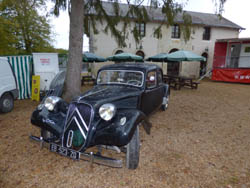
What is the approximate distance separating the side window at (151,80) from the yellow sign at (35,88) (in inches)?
210

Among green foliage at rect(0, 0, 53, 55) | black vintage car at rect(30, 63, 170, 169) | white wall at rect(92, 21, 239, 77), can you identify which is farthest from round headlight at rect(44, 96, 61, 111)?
white wall at rect(92, 21, 239, 77)

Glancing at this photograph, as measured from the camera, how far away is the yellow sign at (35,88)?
22.8ft

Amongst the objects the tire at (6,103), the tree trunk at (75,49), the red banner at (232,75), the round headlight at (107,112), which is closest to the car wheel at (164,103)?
the tree trunk at (75,49)

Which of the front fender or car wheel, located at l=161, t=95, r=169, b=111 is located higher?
the front fender

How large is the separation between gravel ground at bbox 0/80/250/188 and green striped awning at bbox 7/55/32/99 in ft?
9.30

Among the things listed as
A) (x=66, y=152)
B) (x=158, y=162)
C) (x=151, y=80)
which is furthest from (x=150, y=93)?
(x=66, y=152)

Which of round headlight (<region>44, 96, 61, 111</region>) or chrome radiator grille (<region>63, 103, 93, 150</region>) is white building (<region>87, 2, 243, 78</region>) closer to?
round headlight (<region>44, 96, 61, 111</region>)

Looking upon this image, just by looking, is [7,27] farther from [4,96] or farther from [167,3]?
[167,3]

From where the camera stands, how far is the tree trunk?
5.17m

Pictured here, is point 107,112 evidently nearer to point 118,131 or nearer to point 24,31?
point 118,131

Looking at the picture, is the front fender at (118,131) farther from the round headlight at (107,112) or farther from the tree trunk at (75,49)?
the tree trunk at (75,49)

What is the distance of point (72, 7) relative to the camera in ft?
16.9

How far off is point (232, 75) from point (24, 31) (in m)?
18.5

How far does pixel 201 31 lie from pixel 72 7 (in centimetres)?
1668
